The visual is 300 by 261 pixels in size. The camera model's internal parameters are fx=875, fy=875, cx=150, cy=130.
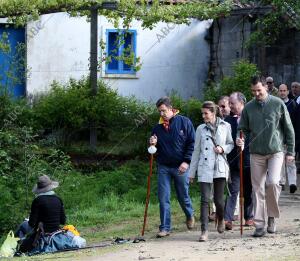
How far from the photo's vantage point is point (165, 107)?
1239cm

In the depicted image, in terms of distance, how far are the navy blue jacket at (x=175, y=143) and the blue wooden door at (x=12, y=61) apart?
303 inches

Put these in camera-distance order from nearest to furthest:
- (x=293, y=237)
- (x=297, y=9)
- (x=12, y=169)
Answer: (x=293, y=237), (x=12, y=169), (x=297, y=9)

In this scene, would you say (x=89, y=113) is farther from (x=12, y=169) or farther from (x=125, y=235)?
(x=125, y=235)

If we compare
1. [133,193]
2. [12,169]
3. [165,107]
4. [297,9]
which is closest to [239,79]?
[297,9]

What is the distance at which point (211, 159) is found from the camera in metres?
11.9

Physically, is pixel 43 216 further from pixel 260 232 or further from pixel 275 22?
pixel 275 22

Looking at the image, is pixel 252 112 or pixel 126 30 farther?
pixel 126 30

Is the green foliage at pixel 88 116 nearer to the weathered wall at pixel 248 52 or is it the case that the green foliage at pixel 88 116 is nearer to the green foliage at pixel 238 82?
the green foliage at pixel 238 82

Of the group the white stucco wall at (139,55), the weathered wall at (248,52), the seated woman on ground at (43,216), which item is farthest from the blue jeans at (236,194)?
the white stucco wall at (139,55)

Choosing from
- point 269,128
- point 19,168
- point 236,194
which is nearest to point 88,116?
point 19,168

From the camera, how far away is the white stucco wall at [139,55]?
2405cm

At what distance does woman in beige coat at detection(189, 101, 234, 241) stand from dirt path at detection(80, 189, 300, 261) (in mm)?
352

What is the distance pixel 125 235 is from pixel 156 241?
3.65 ft

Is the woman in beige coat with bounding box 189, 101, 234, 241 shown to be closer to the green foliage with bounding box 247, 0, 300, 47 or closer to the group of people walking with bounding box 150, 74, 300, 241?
the group of people walking with bounding box 150, 74, 300, 241
